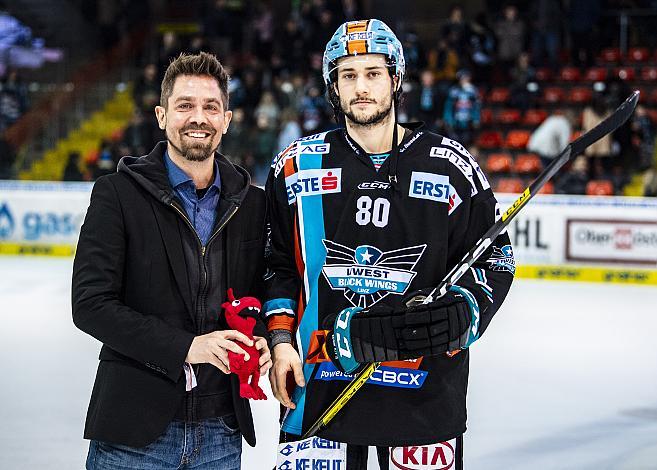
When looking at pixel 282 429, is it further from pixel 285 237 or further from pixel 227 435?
pixel 285 237

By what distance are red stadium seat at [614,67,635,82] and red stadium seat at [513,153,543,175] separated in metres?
1.66

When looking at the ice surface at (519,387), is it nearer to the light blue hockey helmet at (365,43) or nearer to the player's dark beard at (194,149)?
the player's dark beard at (194,149)

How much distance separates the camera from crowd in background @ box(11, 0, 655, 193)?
32.2 ft

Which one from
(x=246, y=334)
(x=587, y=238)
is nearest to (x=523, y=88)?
(x=587, y=238)

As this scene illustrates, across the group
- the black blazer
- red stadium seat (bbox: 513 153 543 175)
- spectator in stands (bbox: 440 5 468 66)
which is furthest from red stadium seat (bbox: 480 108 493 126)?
the black blazer

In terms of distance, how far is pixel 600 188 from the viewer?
28.3 ft

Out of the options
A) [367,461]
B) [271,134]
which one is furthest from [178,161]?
[271,134]

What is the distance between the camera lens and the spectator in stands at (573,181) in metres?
8.36

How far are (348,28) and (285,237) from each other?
499 mm

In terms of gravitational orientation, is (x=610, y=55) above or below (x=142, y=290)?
above

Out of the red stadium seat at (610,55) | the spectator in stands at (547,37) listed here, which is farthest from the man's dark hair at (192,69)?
the red stadium seat at (610,55)

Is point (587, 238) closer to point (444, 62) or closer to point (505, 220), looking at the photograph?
point (444, 62)

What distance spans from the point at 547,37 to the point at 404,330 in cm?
995

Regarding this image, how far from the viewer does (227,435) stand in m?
2.00
